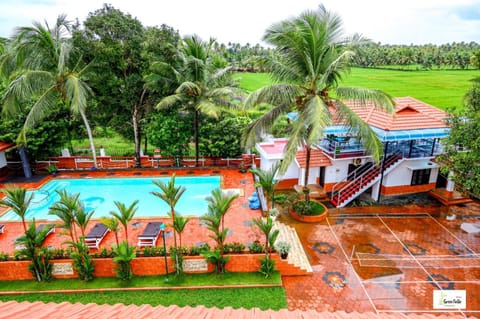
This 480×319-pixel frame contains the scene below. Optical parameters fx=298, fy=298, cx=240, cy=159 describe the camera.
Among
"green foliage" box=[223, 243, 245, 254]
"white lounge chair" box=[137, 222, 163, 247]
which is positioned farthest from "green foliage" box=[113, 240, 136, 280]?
"green foliage" box=[223, 243, 245, 254]

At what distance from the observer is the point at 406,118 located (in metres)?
15.4

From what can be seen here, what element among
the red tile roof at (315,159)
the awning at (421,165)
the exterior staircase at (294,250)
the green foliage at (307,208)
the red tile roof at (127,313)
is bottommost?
the exterior staircase at (294,250)

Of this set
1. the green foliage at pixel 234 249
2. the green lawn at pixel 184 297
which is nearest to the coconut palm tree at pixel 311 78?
the green foliage at pixel 234 249

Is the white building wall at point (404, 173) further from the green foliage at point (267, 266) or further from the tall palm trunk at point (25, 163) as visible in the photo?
the tall palm trunk at point (25, 163)

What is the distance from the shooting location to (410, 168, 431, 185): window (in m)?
16.5

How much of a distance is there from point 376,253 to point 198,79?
12.8 meters

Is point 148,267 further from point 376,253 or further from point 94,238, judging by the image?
point 376,253

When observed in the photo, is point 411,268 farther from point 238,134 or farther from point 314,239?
point 238,134

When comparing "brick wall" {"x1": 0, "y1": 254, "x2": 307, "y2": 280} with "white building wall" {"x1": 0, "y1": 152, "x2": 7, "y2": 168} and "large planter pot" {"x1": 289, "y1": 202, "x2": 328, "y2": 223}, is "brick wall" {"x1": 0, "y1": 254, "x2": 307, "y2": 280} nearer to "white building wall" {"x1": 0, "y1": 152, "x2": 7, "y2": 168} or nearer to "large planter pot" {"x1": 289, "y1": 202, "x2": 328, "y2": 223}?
"large planter pot" {"x1": 289, "y1": 202, "x2": 328, "y2": 223}

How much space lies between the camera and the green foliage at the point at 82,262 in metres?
9.89

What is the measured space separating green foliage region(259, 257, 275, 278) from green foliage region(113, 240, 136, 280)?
4.30m

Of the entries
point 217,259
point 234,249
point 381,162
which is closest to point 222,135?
point 381,162

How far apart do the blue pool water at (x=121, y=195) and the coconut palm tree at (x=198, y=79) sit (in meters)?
4.56

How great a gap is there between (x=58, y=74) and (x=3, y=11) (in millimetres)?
3790
